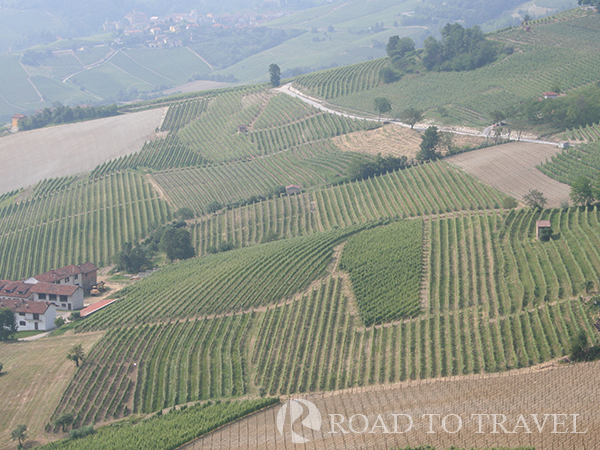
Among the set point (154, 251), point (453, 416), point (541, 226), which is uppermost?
point (541, 226)

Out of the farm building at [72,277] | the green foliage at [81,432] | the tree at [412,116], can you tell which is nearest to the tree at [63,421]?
the green foliage at [81,432]

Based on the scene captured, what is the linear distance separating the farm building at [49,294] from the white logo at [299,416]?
33172mm

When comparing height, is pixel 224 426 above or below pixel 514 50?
below

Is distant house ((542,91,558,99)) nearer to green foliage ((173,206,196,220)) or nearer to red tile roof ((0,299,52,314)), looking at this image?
green foliage ((173,206,196,220))

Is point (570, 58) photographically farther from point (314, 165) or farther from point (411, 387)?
point (411, 387)

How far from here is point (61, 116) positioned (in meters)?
137

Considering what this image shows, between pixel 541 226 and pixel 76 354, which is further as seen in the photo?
pixel 541 226

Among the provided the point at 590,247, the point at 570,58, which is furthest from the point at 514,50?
the point at 590,247

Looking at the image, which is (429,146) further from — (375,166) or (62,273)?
(62,273)

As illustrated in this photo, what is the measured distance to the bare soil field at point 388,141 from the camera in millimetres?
92312

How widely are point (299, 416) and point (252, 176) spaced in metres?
63.4

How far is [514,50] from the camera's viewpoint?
125812 mm

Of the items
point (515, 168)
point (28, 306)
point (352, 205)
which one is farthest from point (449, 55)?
point (28, 306)

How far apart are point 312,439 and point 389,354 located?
400 inches
